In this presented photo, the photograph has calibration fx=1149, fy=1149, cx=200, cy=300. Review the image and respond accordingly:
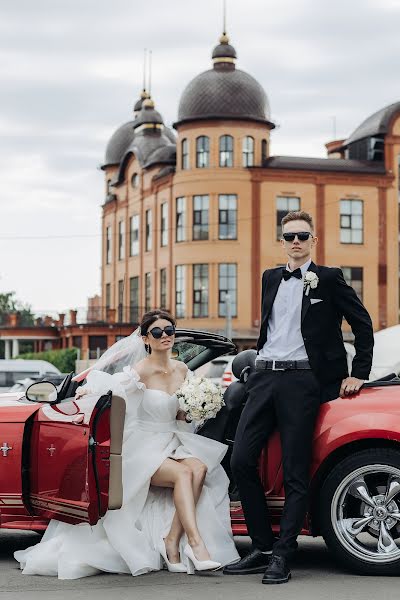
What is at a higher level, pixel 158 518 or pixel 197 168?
pixel 197 168

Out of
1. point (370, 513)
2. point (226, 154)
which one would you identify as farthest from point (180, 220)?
point (370, 513)

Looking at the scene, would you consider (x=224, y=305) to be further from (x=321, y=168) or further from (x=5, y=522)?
(x=5, y=522)

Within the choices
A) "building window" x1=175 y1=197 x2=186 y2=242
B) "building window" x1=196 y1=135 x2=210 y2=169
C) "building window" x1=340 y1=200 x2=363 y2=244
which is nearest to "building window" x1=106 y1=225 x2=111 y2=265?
"building window" x1=175 y1=197 x2=186 y2=242

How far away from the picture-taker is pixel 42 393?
24.1 feet

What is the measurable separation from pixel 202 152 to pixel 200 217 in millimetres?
3538

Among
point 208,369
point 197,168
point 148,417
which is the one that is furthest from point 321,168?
point 148,417

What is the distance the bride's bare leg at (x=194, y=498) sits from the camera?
7.21 meters

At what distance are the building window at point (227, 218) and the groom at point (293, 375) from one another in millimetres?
55307

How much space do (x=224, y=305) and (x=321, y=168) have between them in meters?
9.66

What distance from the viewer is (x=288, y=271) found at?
23.8 feet

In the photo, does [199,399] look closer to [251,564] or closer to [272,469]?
[272,469]

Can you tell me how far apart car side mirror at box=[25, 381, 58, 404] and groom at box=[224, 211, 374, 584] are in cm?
122

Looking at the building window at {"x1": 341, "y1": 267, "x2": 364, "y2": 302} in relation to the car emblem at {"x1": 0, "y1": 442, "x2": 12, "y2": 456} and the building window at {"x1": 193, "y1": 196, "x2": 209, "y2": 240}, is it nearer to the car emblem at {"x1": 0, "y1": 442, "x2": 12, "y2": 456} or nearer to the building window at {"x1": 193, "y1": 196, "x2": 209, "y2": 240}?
the building window at {"x1": 193, "y1": 196, "x2": 209, "y2": 240}

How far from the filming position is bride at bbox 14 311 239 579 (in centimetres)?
713
